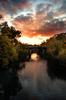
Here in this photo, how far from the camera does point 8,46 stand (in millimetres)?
79375

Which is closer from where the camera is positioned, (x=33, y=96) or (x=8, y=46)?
(x=33, y=96)

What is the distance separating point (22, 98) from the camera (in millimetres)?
36500

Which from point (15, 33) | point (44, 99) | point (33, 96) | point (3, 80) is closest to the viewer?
point (44, 99)

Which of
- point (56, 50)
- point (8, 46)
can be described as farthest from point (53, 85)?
point (56, 50)

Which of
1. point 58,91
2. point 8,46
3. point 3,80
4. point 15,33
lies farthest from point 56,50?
point 58,91

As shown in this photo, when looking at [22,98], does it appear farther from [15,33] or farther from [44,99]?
[15,33]

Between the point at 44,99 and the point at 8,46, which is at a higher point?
the point at 8,46

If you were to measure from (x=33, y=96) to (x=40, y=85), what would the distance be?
396 inches

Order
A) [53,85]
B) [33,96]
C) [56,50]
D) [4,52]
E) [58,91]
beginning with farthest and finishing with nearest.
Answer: [56,50] → [4,52] → [53,85] → [58,91] → [33,96]

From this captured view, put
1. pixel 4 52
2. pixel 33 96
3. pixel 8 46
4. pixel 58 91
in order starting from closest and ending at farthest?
pixel 33 96, pixel 58 91, pixel 4 52, pixel 8 46

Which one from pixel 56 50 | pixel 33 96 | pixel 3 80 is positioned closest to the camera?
pixel 33 96

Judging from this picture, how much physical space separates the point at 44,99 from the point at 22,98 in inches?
124

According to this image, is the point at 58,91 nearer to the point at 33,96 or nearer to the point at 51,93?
the point at 51,93

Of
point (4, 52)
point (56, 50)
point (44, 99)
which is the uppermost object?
point (56, 50)
